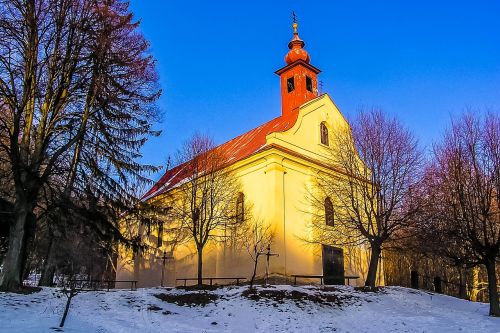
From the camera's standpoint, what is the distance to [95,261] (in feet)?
123

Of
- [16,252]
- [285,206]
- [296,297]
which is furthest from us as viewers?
[285,206]

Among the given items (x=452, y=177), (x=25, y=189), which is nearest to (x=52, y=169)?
(x=25, y=189)

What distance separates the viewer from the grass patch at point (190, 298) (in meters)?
15.9

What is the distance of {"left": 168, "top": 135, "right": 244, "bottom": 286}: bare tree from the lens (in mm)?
23808

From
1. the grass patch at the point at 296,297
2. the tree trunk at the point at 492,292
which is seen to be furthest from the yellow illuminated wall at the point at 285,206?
the tree trunk at the point at 492,292

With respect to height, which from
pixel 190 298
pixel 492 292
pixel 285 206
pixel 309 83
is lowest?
pixel 190 298

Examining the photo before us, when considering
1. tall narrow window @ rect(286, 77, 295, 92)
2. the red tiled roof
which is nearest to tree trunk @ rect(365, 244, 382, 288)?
the red tiled roof

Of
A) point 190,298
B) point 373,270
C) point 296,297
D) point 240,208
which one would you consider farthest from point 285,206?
point 190,298

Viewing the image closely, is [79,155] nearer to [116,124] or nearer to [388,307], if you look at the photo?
[116,124]

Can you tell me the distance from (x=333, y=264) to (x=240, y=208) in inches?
245

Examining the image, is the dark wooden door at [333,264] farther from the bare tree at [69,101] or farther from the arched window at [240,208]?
the bare tree at [69,101]

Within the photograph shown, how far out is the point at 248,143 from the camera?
2991 cm

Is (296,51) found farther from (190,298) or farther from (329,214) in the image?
(190,298)

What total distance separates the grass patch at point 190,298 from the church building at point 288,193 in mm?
5179
